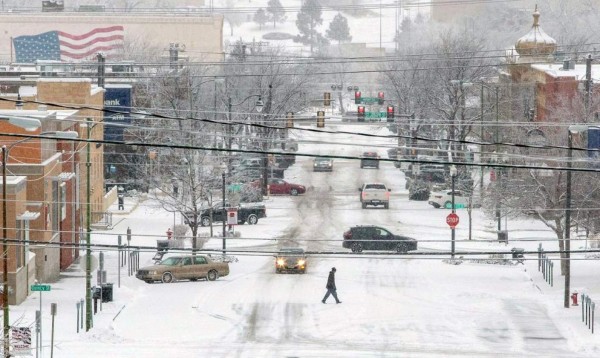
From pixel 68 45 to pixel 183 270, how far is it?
293 feet

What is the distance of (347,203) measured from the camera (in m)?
66.4

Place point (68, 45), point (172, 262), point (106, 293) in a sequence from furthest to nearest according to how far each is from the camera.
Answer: point (68, 45), point (172, 262), point (106, 293)

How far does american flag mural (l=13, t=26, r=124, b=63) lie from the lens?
401 feet

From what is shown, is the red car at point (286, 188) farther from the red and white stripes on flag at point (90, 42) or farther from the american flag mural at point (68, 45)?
the red and white stripes on flag at point (90, 42)

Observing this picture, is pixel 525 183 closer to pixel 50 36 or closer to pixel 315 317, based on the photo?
Result: pixel 315 317

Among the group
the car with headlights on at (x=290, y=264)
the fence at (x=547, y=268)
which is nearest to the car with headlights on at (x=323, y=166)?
the fence at (x=547, y=268)

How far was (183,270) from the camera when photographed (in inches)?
1825

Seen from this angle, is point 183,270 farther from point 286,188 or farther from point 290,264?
point 286,188

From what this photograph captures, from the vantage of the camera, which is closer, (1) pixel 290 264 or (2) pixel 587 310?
(2) pixel 587 310

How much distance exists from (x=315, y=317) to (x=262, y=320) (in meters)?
1.51

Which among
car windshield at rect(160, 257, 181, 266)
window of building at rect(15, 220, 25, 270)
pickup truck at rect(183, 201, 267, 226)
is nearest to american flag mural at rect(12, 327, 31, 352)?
window of building at rect(15, 220, 25, 270)

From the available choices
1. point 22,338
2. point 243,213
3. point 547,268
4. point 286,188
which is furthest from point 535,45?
point 22,338

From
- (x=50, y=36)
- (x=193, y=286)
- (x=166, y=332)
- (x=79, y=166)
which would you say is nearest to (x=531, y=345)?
(x=166, y=332)

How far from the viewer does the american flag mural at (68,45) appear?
122250mm
